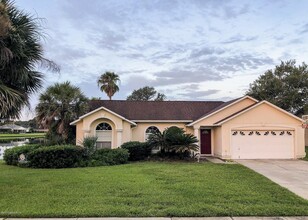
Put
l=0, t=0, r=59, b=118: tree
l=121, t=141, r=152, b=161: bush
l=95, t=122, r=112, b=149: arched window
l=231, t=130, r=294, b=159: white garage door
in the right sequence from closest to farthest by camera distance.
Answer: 1. l=0, t=0, r=59, b=118: tree
2. l=121, t=141, r=152, b=161: bush
3. l=231, t=130, r=294, b=159: white garage door
4. l=95, t=122, r=112, b=149: arched window

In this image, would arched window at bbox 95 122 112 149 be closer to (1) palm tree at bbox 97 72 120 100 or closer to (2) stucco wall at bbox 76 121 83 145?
(2) stucco wall at bbox 76 121 83 145

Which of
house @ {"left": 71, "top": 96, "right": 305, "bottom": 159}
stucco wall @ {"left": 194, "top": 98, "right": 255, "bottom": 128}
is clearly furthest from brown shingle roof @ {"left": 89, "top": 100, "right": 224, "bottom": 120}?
stucco wall @ {"left": 194, "top": 98, "right": 255, "bottom": 128}

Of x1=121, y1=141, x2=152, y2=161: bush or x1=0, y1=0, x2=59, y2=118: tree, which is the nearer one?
x1=0, y1=0, x2=59, y2=118: tree

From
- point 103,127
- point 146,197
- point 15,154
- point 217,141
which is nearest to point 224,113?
point 217,141

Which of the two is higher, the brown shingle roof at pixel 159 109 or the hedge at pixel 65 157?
the brown shingle roof at pixel 159 109

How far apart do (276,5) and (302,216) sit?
1068cm

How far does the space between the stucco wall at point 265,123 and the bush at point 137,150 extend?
18.2 ft

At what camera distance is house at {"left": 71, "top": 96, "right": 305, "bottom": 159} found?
20406 mm

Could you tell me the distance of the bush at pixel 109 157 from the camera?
16.8 m

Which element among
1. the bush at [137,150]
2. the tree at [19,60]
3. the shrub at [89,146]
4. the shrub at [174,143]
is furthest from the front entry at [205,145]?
the tree at [19,60]

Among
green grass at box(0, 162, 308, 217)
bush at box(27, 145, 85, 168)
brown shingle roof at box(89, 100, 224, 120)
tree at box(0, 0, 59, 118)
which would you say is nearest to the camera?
green grass at box(0, 162, 308, 217)

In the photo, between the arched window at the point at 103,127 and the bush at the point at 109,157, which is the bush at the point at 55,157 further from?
the arched window at the point at 103,127

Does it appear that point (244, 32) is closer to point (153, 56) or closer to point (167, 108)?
point (153, 56)

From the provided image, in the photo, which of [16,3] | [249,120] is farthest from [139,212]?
[249,120]
